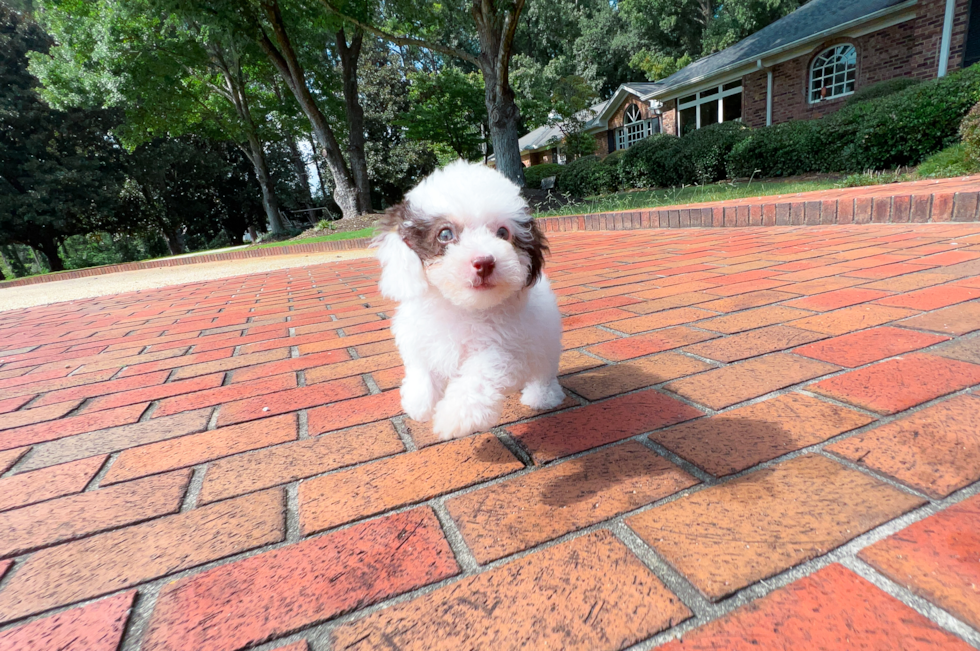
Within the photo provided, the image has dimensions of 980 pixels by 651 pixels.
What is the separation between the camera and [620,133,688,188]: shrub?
1537cm

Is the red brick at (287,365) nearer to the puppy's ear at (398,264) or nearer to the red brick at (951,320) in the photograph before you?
the puppy's ear at (398,264)

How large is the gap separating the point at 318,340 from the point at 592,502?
2.14 m

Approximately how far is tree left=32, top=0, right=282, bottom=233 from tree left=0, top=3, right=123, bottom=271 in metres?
6.75

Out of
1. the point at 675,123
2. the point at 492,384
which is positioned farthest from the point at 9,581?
the point at 675,123

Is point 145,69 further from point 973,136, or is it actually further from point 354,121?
point 973,136

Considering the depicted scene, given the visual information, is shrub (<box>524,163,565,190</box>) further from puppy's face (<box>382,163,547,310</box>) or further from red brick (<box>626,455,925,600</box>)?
red brick (<box>626,455,925,600</box>)

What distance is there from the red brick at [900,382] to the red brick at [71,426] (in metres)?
2.69

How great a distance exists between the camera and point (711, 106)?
2177 centimetres

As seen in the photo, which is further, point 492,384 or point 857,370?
point 857,370

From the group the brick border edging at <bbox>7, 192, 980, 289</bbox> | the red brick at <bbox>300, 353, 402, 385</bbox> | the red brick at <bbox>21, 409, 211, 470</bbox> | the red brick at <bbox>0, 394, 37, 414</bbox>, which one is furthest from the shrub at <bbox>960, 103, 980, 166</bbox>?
the red brick at <bbox>0, 394, 37, 414</bbox>

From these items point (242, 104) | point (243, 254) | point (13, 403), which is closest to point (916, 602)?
point (13, 403)

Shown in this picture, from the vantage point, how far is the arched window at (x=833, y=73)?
15625 millimetres

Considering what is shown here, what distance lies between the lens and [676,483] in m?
1.24

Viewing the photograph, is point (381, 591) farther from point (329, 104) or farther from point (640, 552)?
point (329, 104)
